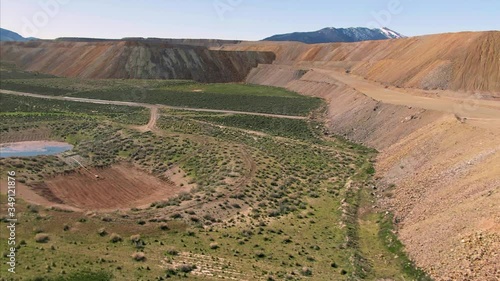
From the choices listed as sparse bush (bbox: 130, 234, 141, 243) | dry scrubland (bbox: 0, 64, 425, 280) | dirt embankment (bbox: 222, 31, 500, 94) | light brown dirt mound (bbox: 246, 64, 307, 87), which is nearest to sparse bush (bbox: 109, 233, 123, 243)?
dry scrubland (bbox: 0, 64, 425, 280)

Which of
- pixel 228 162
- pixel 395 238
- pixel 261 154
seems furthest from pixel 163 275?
pixel 261 154

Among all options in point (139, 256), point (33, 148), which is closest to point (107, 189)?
point (139, 256)

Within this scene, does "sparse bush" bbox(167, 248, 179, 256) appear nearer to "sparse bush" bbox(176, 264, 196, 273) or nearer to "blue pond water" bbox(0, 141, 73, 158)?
"sparse bush" bbox(176, 264, 196, 273)

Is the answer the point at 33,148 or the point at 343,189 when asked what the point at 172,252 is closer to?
the point at 343,189

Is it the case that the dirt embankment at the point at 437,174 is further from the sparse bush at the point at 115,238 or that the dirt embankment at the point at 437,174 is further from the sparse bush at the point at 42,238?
the sparse bush at the point at 42,238

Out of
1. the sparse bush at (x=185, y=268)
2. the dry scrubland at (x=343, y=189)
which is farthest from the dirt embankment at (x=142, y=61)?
the sparse bush at (x=185, y=268)

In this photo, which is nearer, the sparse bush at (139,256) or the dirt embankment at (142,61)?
the sparse bush at (139,256)
